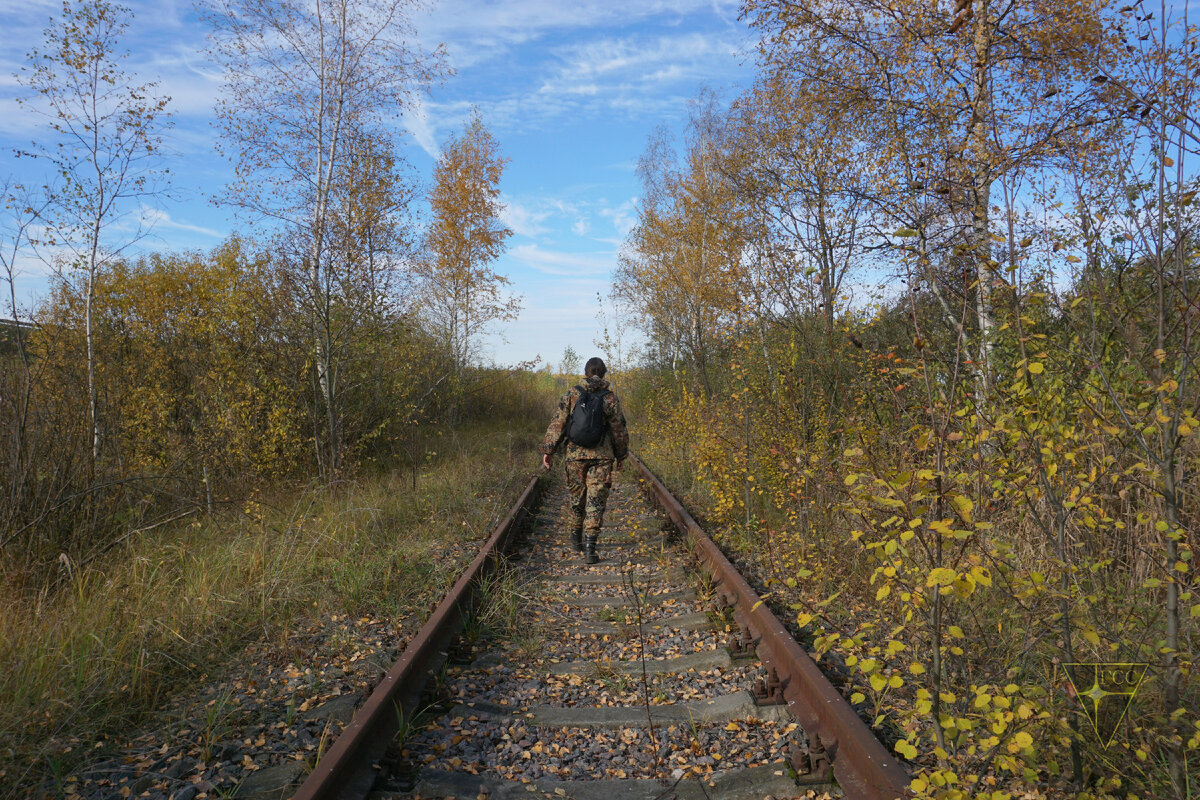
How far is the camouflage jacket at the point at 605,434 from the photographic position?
753 centimetres

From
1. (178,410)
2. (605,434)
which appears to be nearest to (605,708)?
(605,434)

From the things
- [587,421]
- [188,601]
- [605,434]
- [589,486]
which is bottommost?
[188,601]

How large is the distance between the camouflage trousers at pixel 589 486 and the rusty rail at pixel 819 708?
2.18 m

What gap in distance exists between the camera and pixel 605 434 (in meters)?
7.59

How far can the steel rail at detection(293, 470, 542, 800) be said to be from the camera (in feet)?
9.25

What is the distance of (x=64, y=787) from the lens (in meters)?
2.94

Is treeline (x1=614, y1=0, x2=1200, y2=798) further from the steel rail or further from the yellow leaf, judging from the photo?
the steel rail

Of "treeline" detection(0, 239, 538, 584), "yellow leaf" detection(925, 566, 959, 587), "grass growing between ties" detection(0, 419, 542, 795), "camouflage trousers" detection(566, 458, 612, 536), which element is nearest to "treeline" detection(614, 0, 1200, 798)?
"yellow leaf" detection(925, 566, 959, 587)

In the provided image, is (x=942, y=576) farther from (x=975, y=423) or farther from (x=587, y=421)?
(x=587, y=421)

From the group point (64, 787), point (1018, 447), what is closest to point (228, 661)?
point (64, 787)

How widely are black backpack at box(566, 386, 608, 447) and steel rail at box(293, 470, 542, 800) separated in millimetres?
2161

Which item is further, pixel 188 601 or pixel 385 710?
pixel 188 601

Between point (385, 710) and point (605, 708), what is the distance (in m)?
1.19

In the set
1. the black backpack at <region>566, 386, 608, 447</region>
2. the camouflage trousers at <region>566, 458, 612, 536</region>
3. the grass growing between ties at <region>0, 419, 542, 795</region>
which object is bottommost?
the grass growing between ties at <region>0, 419, 542, 795</region>
